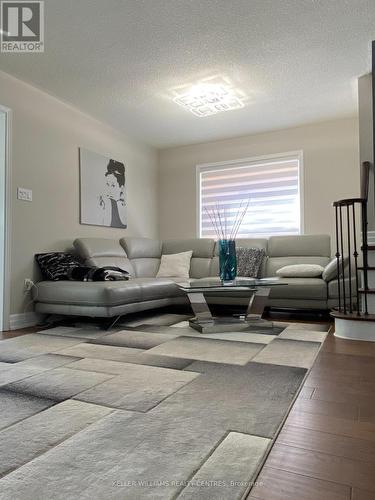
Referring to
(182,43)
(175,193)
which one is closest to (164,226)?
(175,193)

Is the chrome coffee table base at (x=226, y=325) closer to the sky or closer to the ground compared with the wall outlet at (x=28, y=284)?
closer to the ground

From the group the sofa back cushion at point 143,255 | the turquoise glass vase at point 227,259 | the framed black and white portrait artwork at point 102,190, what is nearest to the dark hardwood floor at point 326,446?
the turquoise glass vase at point 227,259

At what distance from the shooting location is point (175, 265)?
15.4 ft

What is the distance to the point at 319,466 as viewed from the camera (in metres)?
1.00

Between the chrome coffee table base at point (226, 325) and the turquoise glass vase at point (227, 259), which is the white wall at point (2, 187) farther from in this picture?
the turquoise glass vase at point (227, 259)

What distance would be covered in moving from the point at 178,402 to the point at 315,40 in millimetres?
2851

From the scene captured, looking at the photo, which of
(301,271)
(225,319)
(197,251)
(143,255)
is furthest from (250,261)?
(143,255)

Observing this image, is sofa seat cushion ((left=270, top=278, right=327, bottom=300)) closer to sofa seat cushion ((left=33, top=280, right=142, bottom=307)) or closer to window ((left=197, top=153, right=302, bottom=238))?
window ((left=197, top=153, right=302, bottom=238))

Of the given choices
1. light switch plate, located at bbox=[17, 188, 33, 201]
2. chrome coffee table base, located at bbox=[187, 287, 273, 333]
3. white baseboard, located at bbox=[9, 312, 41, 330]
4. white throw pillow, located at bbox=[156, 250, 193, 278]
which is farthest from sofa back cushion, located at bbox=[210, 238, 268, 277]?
light switch plate, located at bbox=[17, 188, 33, 201]

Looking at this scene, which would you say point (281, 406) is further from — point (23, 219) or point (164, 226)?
point (164, 226)

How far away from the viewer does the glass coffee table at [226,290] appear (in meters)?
2.88

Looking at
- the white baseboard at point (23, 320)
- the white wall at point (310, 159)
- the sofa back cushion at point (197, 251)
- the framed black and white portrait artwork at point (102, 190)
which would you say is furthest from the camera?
the sofa back cushion at point (197, 251)

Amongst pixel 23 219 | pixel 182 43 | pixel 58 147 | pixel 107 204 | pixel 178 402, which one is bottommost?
pixel 178 402

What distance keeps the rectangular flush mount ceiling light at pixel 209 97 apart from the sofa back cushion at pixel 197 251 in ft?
5.54
